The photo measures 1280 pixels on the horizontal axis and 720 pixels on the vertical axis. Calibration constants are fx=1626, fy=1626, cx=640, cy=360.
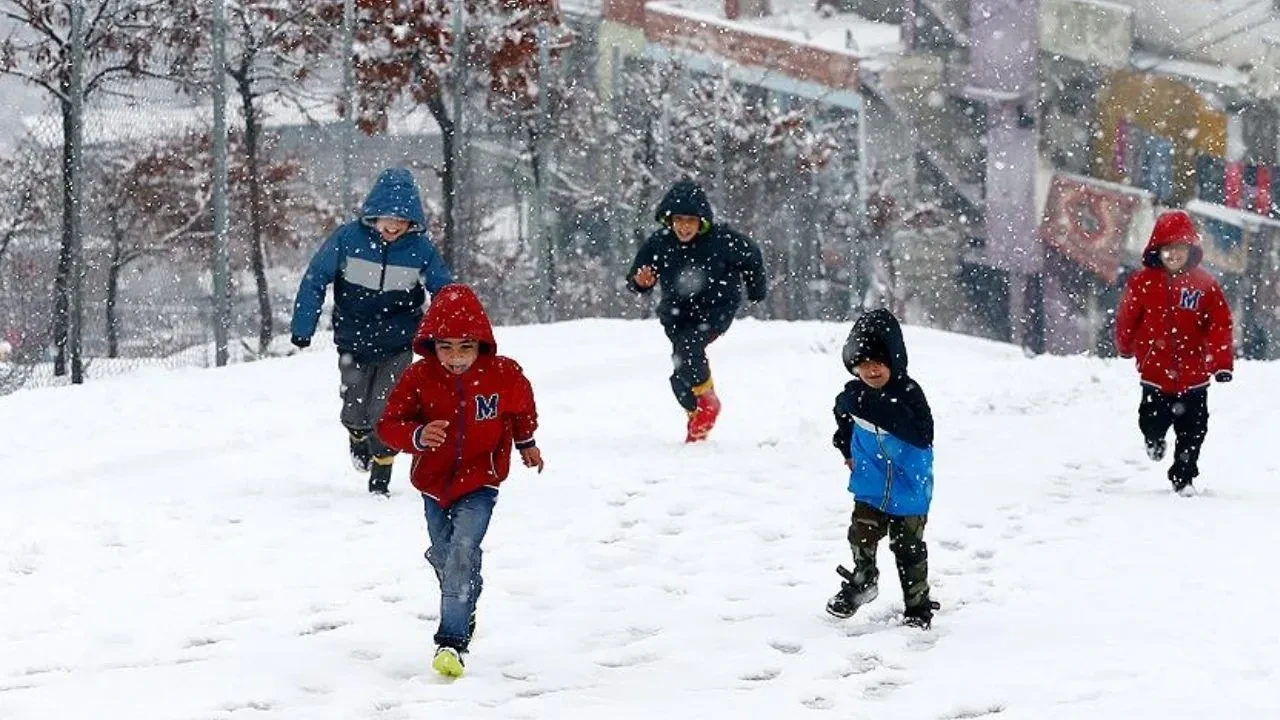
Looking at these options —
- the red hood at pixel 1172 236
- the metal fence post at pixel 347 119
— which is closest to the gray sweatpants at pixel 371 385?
the red hood at pixel 1172 236

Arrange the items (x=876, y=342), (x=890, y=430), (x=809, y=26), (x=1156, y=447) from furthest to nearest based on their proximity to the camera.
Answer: (x=809, y=26)
(x=1156, y=447)
(x=890, y=430)
(x=876, y=342)

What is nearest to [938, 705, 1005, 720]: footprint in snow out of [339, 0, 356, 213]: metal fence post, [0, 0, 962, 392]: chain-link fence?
[0, 0, 962, 392]: chain-link fence

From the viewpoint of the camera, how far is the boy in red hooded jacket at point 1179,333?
9102 millimetres

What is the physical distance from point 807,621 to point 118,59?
60.2 feet

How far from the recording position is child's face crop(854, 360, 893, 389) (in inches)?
241

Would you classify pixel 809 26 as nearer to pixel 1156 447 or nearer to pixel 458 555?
pixel 1156 447

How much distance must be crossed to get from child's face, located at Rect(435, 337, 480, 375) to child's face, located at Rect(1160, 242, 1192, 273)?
4893mm

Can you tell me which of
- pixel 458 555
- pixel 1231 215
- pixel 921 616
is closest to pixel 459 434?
pixel 458 555

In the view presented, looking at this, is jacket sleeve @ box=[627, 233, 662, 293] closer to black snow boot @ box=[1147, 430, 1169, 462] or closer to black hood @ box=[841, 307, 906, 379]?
black snow boot @ box=[1147, 430, 1169, 462]

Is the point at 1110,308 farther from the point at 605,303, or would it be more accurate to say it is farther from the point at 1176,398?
the point at 1176,398

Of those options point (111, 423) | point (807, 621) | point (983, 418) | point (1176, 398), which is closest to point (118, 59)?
point (111, 423)

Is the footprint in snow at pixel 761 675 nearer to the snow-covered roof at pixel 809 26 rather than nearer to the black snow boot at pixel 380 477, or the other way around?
the black snow boot at pixel 380 477

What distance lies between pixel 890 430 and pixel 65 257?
17.5m

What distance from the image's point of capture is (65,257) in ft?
70.2
